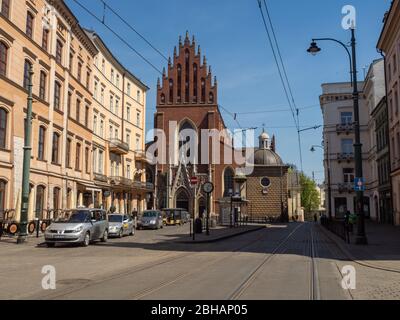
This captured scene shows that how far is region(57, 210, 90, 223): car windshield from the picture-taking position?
22.3 meters

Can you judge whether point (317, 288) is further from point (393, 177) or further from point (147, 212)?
point (147, 212)

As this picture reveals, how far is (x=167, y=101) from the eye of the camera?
71.2 meters

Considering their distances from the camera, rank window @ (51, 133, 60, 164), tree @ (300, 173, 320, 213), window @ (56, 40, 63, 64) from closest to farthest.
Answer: window @ (51, 133, 60, 164) → window @ (56, 40, 63, 64) → tree @ (300, 173, 320, 213)

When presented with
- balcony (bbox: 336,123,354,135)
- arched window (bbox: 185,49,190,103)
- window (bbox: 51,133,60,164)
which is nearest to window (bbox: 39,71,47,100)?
window (bbox: 51,133,60,164)

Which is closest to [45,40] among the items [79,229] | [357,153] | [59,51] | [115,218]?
[59,51]

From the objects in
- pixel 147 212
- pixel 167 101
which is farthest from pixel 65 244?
A: pixel 167 101

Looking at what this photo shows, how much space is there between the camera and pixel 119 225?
1134 inches

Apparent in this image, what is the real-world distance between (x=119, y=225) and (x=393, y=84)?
23542 millimetres

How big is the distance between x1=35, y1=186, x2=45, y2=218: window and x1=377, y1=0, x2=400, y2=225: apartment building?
25944 millimetres

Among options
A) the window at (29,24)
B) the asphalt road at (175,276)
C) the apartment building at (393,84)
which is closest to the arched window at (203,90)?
the apartment building at (393,84)

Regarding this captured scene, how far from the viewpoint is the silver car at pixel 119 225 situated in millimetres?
28252

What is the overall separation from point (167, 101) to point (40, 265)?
58.6m

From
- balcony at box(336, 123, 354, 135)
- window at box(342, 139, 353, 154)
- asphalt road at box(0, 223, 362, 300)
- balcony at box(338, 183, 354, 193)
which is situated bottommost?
asphalt road at box(0, 223, 362, 300)

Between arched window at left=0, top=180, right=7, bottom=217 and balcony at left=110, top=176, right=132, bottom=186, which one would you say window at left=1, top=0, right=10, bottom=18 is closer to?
arched window at left=0, top=180, right=7, bottom=217
